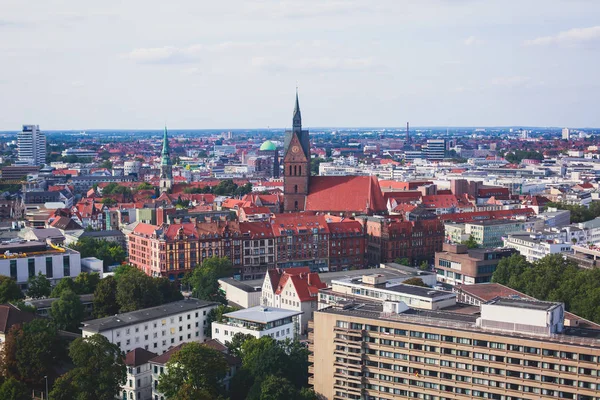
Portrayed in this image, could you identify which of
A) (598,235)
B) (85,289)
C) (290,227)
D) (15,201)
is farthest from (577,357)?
(15,201)

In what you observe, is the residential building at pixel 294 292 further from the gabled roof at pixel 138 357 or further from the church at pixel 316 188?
the church at pixel 316 188

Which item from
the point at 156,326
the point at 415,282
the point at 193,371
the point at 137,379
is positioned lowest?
the point at 137,379

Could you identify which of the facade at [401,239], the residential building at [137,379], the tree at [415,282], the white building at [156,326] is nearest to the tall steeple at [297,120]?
the facade at [401,239]

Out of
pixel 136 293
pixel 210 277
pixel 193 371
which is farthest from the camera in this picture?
pixel 210 277

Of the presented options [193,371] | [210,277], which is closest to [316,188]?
[210,277]

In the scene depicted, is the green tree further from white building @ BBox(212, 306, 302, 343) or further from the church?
the church

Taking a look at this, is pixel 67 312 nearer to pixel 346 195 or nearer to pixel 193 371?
pixel 193 371
